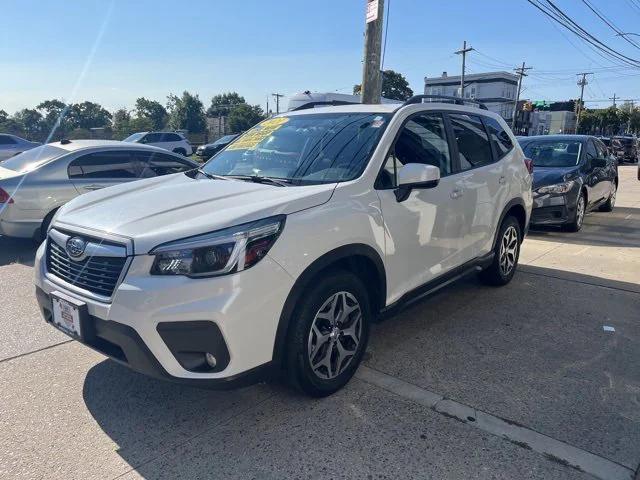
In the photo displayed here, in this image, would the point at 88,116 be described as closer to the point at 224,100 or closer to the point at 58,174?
the point at 224,100

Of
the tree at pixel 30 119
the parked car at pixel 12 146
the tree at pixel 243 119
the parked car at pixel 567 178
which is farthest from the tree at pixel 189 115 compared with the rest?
the parked car at pixel 567 178

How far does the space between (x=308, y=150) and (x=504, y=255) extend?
8.99 ft

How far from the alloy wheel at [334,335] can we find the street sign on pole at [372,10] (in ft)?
18.6

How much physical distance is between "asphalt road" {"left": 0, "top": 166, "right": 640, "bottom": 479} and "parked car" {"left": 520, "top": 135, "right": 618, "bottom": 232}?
407cm

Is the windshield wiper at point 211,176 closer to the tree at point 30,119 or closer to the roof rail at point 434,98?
the roof rail at point 434,98

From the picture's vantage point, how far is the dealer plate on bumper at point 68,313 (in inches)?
105

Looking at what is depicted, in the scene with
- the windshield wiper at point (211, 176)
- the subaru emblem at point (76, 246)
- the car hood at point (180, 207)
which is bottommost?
the subaru emblem at point (76, 246)

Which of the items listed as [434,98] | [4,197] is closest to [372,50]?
[434,98]

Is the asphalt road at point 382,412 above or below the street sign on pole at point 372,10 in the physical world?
below

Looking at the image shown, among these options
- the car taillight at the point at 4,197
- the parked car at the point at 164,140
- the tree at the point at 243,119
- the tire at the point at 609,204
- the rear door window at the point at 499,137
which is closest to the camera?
the rear door window at the point at 499,137

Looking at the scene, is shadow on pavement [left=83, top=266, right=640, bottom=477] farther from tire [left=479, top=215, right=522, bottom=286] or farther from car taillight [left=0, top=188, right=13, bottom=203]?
car taillight [left=0, top=188, right=13, bottom=203]

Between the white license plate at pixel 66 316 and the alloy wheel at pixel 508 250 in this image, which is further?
the alloy wheel at pixel 508 250

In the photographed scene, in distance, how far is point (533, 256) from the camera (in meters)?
6.89

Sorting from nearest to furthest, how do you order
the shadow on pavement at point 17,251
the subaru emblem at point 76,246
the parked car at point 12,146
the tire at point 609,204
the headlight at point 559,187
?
1. the subaru emblem at point 76,246
2. the shadow on pavement at point 17,251
3. the headlight at point 559,187
4. the tire at point 609,204
5. the parked car at point 12,146
